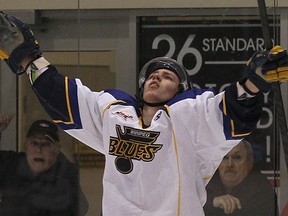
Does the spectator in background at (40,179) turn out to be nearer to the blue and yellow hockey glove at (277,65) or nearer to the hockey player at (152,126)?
the hockey player at (152,126)

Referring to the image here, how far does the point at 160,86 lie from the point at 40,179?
84.8 inches

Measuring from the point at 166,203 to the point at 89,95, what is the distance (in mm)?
504

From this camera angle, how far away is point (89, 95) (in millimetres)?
3514

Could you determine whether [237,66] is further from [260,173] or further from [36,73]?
[36,73]

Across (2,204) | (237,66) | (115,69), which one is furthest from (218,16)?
(2,204)

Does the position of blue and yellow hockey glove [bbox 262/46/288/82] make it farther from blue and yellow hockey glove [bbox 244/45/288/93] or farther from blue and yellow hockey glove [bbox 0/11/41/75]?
blue and yellow hockey glove [bbox 0/11/41/75]

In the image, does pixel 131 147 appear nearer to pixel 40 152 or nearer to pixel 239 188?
pixel 239 188

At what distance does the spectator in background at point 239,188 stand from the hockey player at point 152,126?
181 centimetres

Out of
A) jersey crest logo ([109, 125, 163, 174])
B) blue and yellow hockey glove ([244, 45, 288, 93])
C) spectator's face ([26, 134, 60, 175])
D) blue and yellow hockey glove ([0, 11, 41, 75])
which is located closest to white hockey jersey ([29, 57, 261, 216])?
jersey crest logo ([109, 125, 163, 174])

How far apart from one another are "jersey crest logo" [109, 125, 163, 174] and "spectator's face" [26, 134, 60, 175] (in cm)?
207

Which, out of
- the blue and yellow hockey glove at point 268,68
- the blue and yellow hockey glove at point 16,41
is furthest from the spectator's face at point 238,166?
the blue and yellow hockey glove at point 268,68

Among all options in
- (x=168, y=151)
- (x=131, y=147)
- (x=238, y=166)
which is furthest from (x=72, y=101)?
(x=238, y=166)

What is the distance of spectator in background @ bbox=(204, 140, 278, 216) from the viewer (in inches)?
206

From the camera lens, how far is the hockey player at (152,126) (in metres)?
3.30
